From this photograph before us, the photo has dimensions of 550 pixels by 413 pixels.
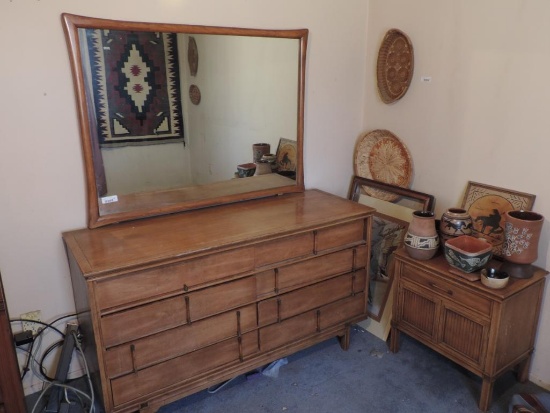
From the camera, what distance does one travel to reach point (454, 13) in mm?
2289

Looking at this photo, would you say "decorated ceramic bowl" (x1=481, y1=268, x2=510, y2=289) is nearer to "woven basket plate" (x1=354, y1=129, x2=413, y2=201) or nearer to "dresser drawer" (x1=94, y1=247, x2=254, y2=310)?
"woven basket plate" (x1=354, y1=129, x2=413, y2=201)

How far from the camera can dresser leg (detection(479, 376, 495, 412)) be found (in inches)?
80.4

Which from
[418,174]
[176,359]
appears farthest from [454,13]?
[176,359]

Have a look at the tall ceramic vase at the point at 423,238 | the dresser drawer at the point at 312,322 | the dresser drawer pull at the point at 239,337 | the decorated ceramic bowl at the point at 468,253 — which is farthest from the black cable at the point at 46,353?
the decorated ceramic bowl at the point at 468,253

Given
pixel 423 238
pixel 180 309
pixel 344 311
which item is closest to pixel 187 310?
pixel 180 309

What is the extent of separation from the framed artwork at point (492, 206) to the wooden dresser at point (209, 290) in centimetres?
55

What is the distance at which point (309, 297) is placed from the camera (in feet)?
7.42

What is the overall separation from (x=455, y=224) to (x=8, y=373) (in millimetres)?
1994

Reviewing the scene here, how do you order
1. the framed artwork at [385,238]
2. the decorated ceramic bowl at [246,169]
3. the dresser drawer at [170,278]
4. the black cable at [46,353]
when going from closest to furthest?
the dresser drawer at [170,278], the black cable at [46,353], the decorated ceramic bowl at [246,169], the framed artwork at [385,238]

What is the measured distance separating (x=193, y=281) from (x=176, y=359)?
348mm

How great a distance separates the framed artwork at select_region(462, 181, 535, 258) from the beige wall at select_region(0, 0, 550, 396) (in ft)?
0.15

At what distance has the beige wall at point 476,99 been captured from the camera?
2.04 metres

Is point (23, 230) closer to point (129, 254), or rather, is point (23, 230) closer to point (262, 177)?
point (129, 254)

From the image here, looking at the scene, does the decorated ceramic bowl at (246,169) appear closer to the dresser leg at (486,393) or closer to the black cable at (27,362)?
the black cable at (27,362)
